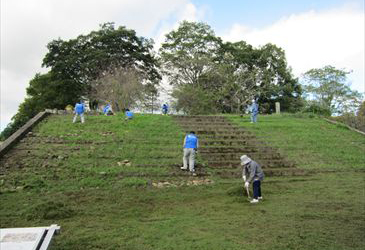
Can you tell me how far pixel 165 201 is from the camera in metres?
8.94

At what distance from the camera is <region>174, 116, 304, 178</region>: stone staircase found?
12727 mm

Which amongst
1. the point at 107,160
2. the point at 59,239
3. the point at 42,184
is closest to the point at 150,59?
the point at 107,160

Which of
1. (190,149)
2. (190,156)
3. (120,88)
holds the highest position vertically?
(120,88)

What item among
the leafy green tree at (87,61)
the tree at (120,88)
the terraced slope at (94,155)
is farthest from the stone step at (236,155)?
the leafy green tree at (87,61)

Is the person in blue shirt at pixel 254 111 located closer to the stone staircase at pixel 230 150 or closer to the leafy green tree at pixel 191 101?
the stone staircase at pixel 230 150

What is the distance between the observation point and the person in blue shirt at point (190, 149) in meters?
11.9

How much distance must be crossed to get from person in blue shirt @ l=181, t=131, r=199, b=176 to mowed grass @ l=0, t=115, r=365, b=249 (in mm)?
725

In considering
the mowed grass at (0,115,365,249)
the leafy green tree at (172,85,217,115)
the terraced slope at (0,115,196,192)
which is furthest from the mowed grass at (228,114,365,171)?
the leafy green tree at (172,85,217,115)

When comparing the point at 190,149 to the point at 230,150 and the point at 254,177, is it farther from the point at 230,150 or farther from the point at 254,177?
the point at 254,177

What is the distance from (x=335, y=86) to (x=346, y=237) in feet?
133

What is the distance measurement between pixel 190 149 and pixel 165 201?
332 centimetres

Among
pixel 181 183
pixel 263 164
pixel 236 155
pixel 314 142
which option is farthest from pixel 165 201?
pixel 314 142

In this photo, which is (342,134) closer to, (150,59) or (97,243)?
(97,243)

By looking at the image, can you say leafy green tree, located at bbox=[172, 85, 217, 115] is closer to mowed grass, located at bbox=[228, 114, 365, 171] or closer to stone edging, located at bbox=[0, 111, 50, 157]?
mowed grass, located at bbox=[228, 114, 365, 171]
